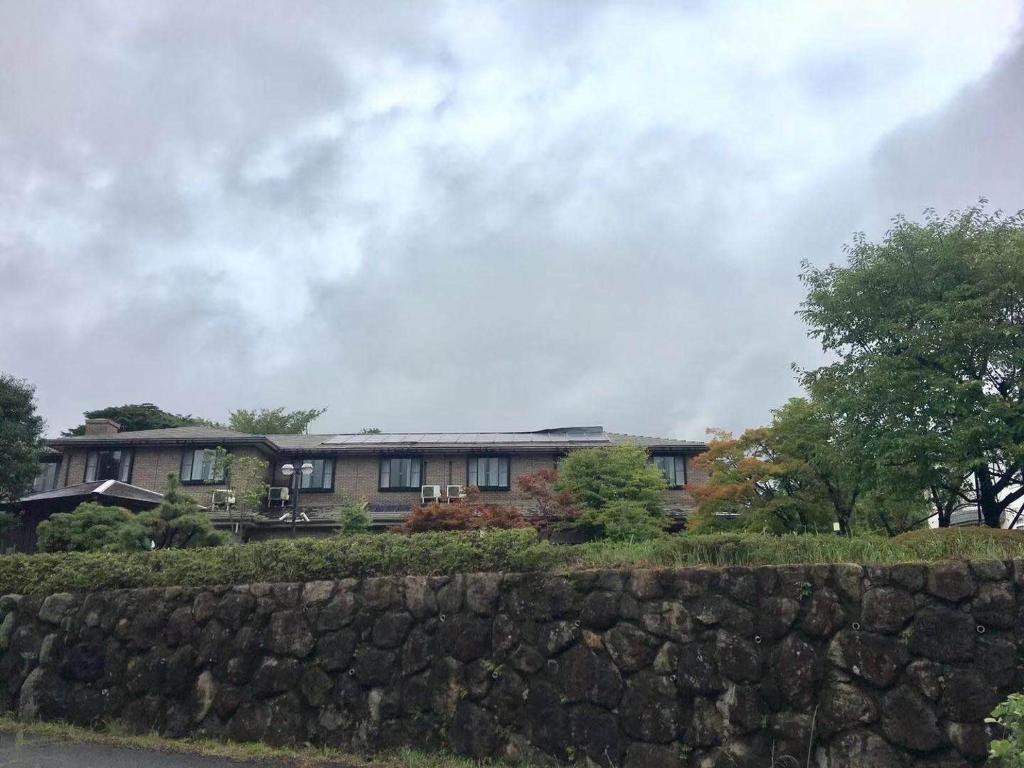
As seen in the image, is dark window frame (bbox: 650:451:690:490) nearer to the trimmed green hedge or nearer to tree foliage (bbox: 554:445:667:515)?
tree foliage (bbox: 554:445:667:515)

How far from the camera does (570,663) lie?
27.0 ft

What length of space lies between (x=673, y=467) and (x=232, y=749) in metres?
23.6

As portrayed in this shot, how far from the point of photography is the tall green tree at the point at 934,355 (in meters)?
16.2

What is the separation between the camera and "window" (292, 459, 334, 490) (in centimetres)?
3091

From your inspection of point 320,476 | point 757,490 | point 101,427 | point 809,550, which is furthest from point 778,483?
point 101,427

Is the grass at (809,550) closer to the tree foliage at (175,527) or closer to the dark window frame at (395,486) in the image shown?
the tree foliage at (175,527)

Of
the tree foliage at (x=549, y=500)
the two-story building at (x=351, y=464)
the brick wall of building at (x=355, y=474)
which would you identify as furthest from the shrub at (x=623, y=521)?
the brick wall of building at (x=355, y=474)

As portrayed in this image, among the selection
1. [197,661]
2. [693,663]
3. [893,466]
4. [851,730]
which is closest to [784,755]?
[851,730]

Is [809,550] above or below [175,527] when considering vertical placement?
below

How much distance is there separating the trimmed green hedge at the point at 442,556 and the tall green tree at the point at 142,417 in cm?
4483

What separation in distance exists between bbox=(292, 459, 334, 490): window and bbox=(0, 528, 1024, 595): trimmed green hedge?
19.0 m

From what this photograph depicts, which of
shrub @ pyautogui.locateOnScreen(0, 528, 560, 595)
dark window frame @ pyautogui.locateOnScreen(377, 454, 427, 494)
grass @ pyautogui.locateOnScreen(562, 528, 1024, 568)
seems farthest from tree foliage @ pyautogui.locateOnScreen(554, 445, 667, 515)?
grass @ pyautogui.locateOnScreen(562, 528, 1024, 568)

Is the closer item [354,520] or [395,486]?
[354,520]

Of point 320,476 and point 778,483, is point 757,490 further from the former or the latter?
point 320,476
